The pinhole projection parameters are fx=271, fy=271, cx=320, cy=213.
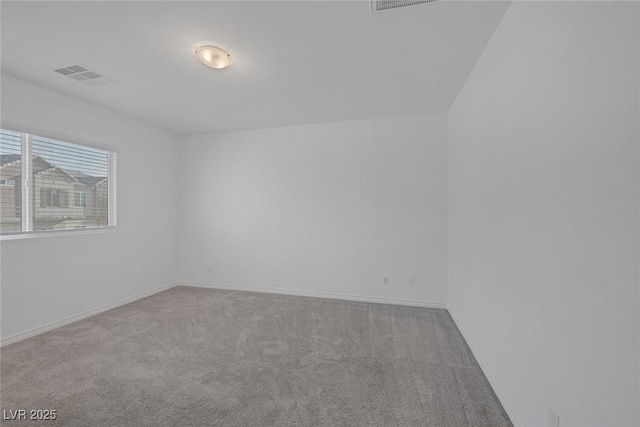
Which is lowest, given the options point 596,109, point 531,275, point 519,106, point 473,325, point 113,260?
point 473,325

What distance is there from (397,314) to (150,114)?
14.4 feet

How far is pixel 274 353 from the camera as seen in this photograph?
258 centimetres

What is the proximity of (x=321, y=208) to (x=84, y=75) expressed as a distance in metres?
3.12

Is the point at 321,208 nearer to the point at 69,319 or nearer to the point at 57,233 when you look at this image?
the point at 57,233

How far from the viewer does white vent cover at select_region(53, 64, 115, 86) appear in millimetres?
2581

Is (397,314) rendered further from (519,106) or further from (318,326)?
(519,106)

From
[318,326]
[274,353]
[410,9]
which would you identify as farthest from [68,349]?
[410,9]

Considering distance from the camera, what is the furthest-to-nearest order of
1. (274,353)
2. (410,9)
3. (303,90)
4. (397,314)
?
1. (397,314)
2. (303,90)
3. (274,353)
4. (410,9)

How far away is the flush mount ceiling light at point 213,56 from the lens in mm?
2234

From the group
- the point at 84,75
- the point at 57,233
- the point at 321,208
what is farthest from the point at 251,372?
the point at 84,75

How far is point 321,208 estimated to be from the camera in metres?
4.26

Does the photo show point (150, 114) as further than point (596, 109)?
Yes

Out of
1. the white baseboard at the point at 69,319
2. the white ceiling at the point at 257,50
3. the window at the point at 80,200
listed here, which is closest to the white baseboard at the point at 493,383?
the white ceiling at the point at 257,50

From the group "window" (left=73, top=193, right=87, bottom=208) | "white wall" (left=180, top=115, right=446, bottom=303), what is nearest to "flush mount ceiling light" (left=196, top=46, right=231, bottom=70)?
"white wall" (left=180, top=115, right=446, bottom=303)
